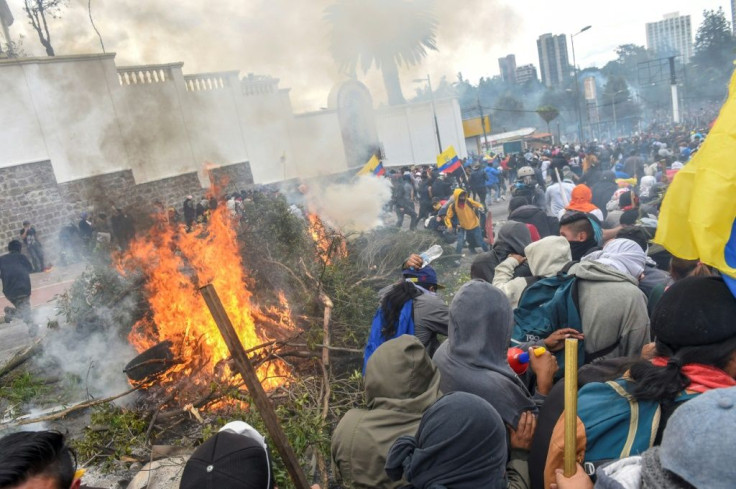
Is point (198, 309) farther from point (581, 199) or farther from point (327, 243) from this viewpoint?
point (581, 199)

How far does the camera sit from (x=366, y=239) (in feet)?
31.4

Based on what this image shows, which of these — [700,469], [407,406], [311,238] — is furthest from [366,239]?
[700,469]

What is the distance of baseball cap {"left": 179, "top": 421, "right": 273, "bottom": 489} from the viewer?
171 cm

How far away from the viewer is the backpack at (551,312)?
2814 millimetres

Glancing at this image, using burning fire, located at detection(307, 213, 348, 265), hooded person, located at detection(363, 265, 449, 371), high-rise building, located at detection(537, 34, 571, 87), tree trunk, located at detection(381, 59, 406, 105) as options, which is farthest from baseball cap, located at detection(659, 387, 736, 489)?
high-rise building, located at detection(537, 34, 571, 87)

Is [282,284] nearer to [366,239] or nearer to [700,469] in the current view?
[366,239]

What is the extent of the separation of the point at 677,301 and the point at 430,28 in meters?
18.2

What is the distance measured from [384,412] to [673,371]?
44.1 inches

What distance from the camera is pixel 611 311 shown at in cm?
276

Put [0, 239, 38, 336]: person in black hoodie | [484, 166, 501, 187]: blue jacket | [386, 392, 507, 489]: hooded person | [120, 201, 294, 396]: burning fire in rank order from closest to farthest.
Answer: [386, 392, 507, 489]: hooded person
[120, 201, 294, 396]: burning fire
[0, 239, 38, 336]: person in black hoodie
[484, 166, 501, 187]: blue jacket

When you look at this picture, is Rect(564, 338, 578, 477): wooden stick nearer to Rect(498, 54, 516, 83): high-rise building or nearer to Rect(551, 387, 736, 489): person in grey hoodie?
Rect(551, 387, 736, 489): person in grey hoodie

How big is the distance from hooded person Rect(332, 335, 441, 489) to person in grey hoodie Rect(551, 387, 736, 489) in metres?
1.03

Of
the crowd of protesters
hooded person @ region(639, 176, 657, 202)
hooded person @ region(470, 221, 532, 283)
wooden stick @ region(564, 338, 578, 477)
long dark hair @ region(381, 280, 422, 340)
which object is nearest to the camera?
the crowd of protesters

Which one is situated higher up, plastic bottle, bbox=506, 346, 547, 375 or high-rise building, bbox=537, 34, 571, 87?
high-rise building, bbox=537, 34, 571, 87
